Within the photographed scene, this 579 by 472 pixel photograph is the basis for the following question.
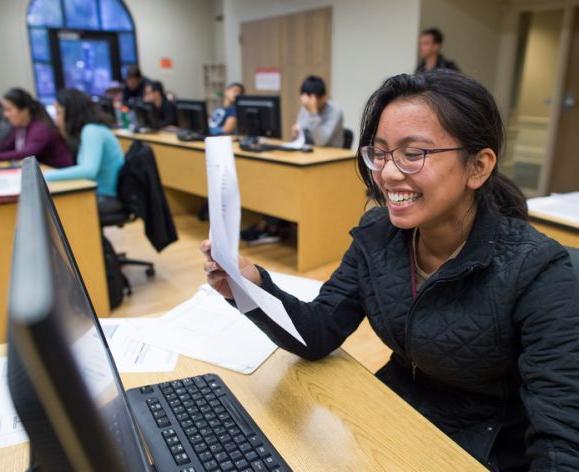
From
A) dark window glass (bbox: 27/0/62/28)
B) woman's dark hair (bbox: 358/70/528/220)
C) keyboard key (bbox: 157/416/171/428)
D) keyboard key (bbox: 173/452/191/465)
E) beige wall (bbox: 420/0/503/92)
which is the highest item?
dark window glass (bbox: 27/0/62/28)

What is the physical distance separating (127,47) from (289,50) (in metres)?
3.29

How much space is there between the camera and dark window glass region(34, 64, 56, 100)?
743 centimetres

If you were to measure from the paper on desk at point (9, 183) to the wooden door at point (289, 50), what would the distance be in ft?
13.3

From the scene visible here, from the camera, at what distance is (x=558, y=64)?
16.2 ft

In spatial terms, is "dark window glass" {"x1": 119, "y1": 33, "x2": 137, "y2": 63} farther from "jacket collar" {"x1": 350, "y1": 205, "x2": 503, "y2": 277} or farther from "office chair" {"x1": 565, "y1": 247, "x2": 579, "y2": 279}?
"office chair" {"x1": 565, "y1": 247, "x2": 579, "y2": 279}

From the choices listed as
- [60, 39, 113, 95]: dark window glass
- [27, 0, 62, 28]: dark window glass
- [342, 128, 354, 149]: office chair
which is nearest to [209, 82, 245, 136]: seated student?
[342, 128, 354, 149]: office chair

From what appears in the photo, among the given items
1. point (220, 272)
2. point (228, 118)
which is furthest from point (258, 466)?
point (228, 118)

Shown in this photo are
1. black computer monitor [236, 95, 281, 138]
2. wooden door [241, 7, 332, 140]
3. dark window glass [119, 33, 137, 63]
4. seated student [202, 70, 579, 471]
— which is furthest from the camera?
dark window glass [119, 33, 137, 63]

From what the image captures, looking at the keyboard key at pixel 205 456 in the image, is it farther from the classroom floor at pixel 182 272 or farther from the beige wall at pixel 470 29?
the beige wall at pixel 470 29

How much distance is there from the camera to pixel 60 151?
3123 millimetres

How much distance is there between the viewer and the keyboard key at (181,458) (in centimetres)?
69

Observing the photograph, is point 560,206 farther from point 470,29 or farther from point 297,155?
point 470,29

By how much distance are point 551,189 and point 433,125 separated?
16.9ft

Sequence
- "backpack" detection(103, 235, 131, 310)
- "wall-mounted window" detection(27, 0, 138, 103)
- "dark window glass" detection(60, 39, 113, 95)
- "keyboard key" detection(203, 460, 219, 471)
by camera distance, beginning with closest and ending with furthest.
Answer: "keyboard key" detection(203, 460, 219, 471) → "backpack" detection(103, 235, 131, 310) → "wall-mounted window" detection(27, 0, 138, 103) → "dark window glass" detection(60, 39, 113, 95)
